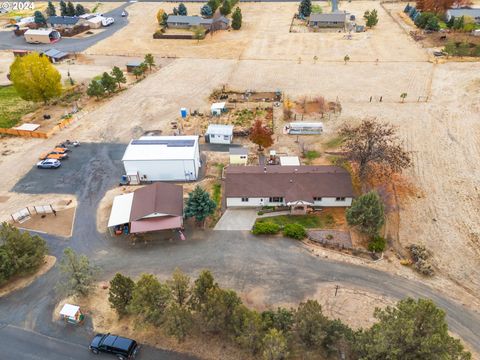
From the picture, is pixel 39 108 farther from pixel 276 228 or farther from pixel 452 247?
pixel 452 247

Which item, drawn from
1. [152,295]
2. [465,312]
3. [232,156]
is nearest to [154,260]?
[152,295]

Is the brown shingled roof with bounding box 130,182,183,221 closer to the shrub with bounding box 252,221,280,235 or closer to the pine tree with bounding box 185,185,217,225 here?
the pine tree with bounding box 185,185,217,225

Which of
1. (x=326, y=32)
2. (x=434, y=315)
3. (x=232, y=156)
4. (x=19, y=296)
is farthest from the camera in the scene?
(x=326, y=32)

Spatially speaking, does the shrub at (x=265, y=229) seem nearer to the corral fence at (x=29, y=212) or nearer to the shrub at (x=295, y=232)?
the shrub at (x=295, y=232)

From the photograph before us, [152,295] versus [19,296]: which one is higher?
[152,295]

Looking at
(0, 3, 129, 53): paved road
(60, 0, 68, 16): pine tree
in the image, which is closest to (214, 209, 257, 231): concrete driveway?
(0, 3, 129, 53): paved road

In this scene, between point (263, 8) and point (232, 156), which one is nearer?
point (232, 156)
